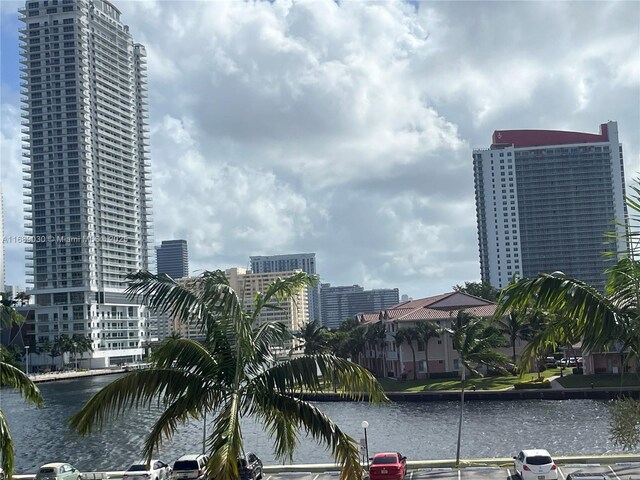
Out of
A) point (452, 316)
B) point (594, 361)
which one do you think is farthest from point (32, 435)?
point (594, 361)

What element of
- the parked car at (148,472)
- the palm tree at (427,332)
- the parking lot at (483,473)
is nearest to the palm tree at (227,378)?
the parking lot at (483,473)

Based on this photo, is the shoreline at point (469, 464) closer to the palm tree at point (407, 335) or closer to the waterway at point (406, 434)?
the waterway at point (406, 434)

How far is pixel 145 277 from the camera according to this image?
1639 cm

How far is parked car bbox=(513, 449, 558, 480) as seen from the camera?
31844 mm

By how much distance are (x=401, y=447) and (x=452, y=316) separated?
39.4 meters

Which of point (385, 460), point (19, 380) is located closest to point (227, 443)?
point (19, 380)

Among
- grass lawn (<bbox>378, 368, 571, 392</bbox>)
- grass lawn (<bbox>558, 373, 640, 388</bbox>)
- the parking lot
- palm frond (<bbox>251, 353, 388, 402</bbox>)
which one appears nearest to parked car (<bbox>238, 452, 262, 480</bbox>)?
the parking lot

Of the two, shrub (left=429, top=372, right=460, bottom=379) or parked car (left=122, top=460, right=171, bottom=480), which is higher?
parked car (left=122, top=460, right=171, bottom=480)

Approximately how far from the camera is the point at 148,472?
1359 inches

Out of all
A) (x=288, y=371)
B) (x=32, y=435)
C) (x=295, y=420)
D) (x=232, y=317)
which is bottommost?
(x=32, y=435)

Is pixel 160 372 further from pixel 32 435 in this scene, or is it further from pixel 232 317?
pixel 32 435

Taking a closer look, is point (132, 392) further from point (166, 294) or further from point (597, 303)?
point (597, 303)

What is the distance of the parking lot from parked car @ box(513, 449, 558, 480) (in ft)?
2.67

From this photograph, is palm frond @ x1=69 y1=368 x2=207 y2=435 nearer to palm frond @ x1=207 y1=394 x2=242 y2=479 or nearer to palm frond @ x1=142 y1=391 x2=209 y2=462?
palm frond @ x1=142 y1=391 x2=209 y2=462
